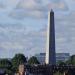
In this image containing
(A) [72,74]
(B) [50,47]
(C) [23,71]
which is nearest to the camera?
(C) [23,71]

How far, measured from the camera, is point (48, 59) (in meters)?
187

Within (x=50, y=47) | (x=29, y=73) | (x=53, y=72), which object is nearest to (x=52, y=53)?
(x=50, y=47)

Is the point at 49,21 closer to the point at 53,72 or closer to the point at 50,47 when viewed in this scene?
the point at 50,47

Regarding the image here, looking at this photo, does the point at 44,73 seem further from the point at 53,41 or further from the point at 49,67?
the point at 53,41

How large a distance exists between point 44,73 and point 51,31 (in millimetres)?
34514

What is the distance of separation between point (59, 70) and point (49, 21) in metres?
33.9

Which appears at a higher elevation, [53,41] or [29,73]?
[53,41]

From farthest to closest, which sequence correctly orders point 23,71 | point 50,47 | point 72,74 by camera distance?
1. point 50,47
2. point 72,74
3. point 23,71

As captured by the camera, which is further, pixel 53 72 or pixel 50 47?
pixel 50 47

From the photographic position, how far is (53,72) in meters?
159

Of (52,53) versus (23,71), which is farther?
(52,53)

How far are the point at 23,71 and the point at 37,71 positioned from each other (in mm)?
17540

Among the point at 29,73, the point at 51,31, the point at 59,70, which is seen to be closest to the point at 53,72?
the point at 59,70

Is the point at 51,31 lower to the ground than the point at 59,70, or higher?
higher
